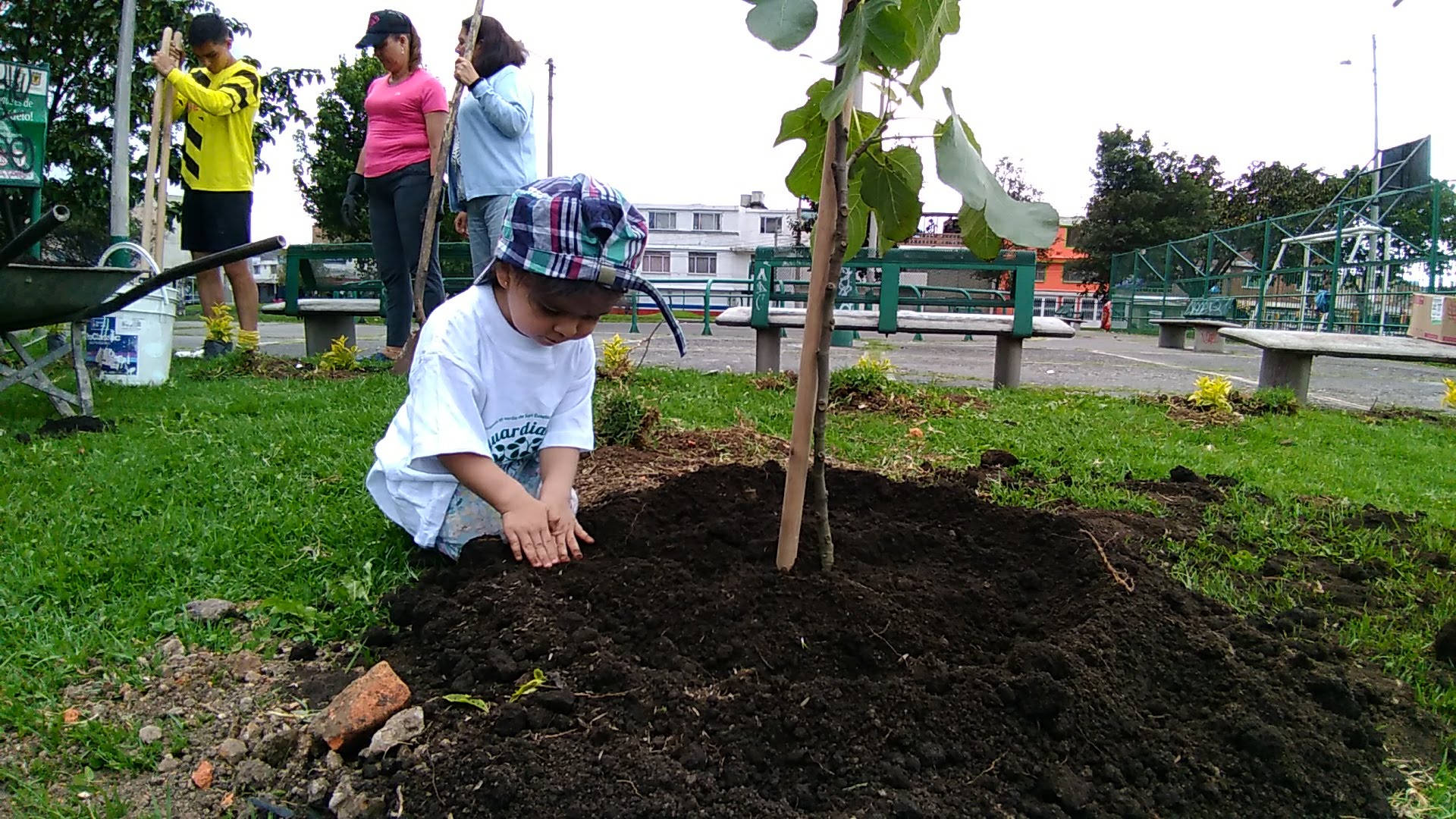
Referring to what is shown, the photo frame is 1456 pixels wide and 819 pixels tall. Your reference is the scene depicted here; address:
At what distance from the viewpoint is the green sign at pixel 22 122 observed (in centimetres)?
792

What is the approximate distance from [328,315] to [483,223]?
2984 millimetres

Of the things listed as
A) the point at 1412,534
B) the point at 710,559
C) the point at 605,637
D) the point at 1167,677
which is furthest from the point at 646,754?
the point at 1412,534

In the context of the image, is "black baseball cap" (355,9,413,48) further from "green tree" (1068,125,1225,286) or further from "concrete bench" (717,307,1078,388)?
"green tree" (1068,125,1225,286)

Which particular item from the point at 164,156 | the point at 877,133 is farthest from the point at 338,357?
the point at 877,133

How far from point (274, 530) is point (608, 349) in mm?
3088

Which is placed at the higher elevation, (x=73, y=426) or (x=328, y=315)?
(x=328, y=315)

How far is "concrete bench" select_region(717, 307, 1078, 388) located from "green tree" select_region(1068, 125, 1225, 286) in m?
34.0

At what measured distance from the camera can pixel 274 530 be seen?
104 inches

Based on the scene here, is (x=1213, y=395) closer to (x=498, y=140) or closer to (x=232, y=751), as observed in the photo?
(x=498, y=140)

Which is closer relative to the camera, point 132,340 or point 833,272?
point 833,272

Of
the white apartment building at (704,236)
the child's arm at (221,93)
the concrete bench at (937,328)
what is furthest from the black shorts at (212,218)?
the white apartment building at (704,236)

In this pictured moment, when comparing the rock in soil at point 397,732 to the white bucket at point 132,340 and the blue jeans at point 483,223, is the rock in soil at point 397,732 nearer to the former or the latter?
the blue jeans at point 483,223

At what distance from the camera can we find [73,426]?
397 centimetres

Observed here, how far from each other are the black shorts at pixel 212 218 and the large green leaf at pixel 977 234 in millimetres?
6093
